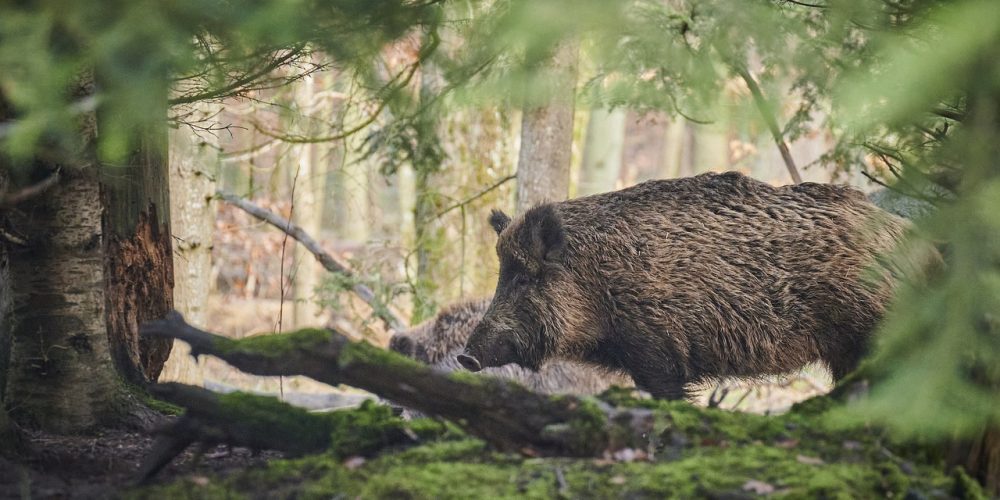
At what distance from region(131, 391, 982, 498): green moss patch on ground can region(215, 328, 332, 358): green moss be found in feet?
1.56

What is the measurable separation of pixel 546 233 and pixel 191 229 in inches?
162

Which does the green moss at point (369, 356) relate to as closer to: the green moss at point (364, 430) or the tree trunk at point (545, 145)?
the green moss at point (364, 430)

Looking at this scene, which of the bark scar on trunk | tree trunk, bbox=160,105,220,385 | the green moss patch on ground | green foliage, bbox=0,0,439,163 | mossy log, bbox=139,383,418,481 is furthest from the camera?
tree trunk, bbox=160,105,220,385

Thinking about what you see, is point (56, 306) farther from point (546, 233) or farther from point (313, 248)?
point (313, 248)

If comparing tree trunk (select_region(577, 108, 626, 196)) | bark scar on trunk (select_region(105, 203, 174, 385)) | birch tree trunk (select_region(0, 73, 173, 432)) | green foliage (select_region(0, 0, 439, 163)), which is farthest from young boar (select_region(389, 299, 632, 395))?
tree trunk (select_region(577, 108, 626, 196))

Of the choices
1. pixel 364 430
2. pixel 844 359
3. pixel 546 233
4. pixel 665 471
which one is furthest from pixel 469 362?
pixel 665 471

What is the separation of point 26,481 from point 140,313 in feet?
6.40

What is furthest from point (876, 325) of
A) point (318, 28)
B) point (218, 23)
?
point (218, 23)

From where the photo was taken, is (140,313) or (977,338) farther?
(140,313)

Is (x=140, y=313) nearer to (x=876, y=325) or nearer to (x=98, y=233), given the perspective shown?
(x=98, y=233)

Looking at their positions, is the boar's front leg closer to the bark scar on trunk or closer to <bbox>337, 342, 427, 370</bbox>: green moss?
<bbox>337, 342, 427, 370</bbox>: green moss

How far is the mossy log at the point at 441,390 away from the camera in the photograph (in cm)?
373

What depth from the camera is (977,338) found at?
136 inches

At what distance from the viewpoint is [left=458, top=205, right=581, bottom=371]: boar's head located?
6.28 metres
